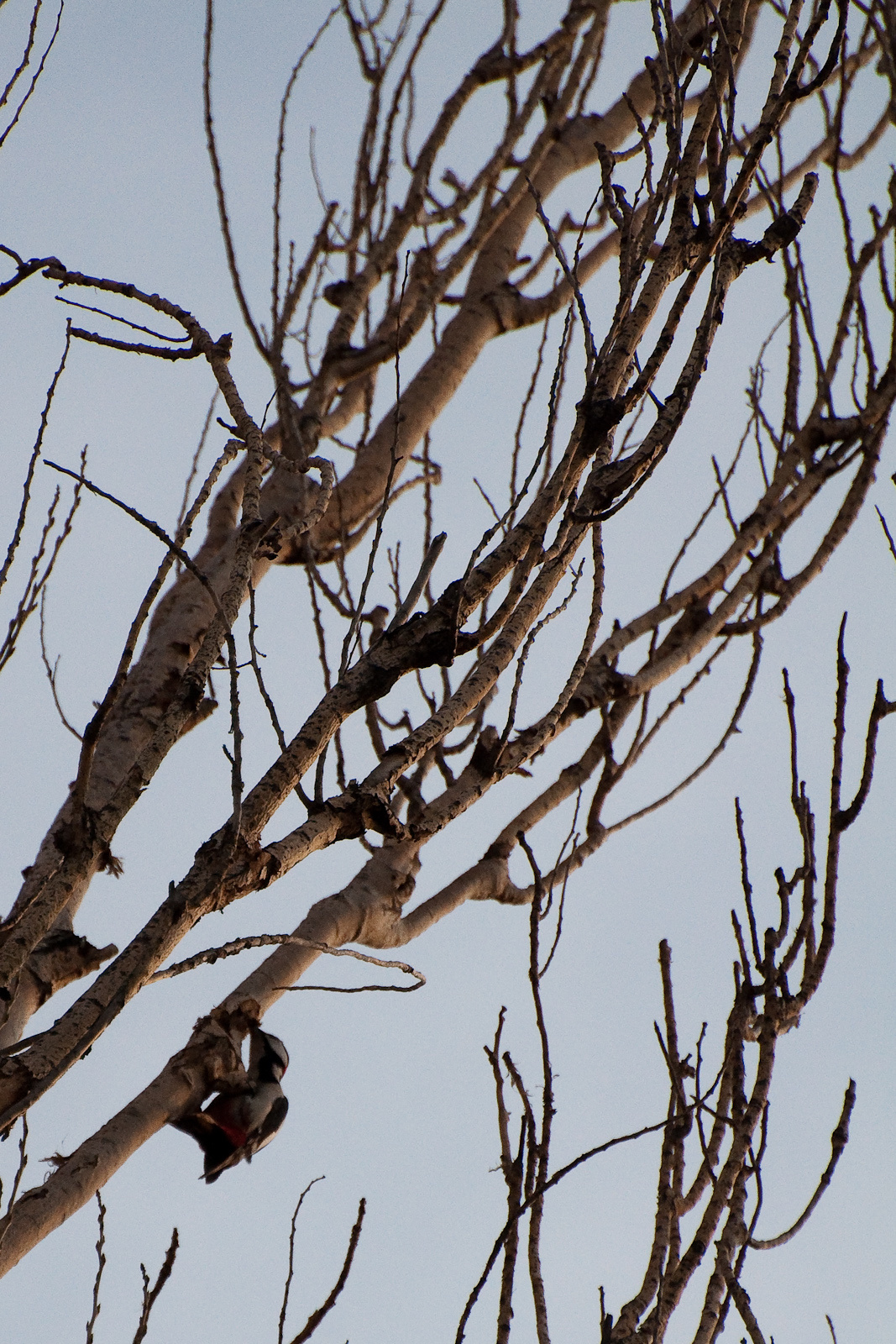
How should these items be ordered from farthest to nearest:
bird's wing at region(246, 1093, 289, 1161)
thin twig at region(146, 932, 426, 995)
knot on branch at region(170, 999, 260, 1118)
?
bird's wing at region(246, 1093, 289, 1161)
knot on branch at region(170, 999, 260, 1118)
thin twig at region(146, 932, 426, 995)

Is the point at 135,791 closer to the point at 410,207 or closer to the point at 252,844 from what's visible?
the point at 252,844

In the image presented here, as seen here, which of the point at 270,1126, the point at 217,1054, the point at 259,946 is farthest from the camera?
the point at 270,1126

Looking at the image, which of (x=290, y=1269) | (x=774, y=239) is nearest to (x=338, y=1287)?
(x=290, y=1269)

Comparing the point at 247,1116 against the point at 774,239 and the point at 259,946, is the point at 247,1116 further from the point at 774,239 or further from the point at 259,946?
the point at 774,239

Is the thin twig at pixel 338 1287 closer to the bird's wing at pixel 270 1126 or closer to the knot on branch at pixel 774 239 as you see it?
the bird's wing at pixel 270 1126

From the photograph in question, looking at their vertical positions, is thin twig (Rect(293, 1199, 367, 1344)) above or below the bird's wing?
below

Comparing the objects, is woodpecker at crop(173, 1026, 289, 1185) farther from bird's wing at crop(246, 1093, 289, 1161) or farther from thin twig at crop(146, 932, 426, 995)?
thin twig at crop(146, 932, 426, 995)

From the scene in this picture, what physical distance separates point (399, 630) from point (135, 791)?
1.04 ft

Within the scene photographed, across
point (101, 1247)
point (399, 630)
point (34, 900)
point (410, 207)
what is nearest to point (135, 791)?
point (34, 900)

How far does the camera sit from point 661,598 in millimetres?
2367

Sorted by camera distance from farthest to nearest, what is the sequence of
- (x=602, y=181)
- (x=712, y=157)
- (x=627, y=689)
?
(x=627, y=689) < (x=712, y=157) < (x=602, y=181)

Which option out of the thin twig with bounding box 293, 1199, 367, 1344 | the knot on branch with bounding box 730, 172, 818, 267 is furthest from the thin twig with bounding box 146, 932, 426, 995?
the knot on branch with bounding box 730, 172, 818, 267

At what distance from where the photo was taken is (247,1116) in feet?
6.22

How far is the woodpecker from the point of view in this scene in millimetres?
1869
